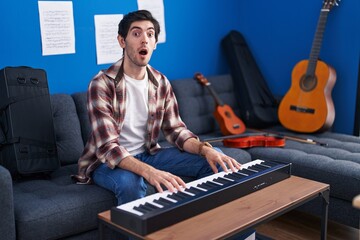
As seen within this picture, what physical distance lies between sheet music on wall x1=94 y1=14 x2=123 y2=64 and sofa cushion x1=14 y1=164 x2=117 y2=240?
113 cm

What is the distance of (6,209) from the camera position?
1878 millimetres

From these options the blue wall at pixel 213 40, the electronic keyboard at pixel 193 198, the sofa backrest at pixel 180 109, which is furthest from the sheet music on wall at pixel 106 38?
the electronic keyboard at pixel 193 198

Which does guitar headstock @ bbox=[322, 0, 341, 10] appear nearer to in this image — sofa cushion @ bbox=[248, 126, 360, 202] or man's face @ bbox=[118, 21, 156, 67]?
sofa cushion @ bbox=[248, 126, 360, 202]

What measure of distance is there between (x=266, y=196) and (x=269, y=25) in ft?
7.44

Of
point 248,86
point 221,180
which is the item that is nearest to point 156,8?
point 248,86

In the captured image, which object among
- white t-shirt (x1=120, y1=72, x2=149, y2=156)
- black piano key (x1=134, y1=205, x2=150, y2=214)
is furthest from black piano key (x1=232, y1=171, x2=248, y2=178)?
white t-shirt (x1=120, y1=72, x2=149, y2=156)

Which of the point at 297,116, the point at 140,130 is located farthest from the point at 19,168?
the point at 297,116

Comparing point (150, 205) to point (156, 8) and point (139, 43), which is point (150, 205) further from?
point (156, 8)

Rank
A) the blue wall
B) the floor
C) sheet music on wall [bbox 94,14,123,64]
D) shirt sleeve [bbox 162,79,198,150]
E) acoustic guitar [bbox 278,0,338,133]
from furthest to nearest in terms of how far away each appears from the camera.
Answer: acoustic guitar [bbox 278,0,338,133] → sheet music on wall [bbox 94,14,123,64] → the blue wall → the floor → shirt sleeve [bbox 162,79,198,150]

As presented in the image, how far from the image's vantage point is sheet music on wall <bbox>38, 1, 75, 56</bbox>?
287 cm

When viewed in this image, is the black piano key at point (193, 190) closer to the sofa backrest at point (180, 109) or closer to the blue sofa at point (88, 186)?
the blue sofa at point (88, 186)

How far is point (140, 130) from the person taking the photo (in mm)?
2455

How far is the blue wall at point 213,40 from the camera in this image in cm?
283

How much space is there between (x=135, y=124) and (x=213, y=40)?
168 cm
